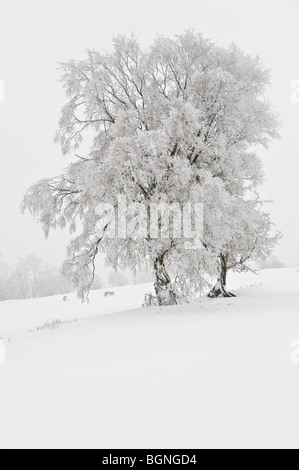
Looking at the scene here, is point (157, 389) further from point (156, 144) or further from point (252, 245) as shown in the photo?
point (252, 245)

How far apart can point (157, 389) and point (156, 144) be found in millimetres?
8336

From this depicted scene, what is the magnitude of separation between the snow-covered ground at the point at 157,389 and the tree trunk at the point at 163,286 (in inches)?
189

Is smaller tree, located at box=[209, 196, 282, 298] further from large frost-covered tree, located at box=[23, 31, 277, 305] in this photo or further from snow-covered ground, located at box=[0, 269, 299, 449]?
snow-covered ground, located at box=[0, 269, 299, 449]

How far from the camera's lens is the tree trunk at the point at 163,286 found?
1311 centimetres

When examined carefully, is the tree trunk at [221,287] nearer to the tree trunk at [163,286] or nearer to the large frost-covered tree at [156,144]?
the large frost-covered tree at [156,144]

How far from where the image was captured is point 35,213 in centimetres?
Result: 1418

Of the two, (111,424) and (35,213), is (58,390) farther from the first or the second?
(35,213)

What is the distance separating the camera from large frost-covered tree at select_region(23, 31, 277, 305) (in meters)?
11.9

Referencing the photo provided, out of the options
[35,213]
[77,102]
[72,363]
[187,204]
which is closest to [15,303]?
[35,213]

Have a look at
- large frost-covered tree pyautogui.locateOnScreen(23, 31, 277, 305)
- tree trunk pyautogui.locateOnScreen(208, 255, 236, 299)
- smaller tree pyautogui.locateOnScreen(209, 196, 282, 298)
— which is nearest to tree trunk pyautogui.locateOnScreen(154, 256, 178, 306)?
large frost-covered tree pyautogui.locateOnScreen(23, 31, 277, 305)

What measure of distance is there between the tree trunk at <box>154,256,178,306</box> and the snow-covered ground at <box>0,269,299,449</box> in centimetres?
480

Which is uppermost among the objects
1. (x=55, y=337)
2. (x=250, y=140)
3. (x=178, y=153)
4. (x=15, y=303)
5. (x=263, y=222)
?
(x=250, y=140)

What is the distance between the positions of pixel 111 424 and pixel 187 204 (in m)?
8.85

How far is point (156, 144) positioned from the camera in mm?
11312
